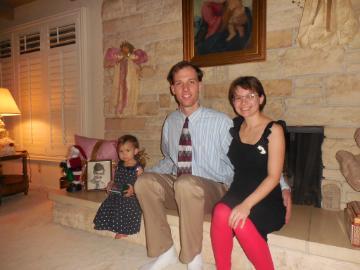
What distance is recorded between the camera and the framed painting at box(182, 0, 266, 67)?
229cm

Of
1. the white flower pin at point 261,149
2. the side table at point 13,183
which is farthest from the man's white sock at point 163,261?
the side table at point 13,183

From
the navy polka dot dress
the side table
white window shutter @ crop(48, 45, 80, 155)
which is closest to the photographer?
the navy polka dot dress

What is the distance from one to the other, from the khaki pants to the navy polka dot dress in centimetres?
28

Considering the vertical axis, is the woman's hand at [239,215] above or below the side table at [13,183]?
above

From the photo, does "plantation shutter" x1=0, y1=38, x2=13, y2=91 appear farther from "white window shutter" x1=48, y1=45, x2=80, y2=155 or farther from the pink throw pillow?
the pink throw pillow

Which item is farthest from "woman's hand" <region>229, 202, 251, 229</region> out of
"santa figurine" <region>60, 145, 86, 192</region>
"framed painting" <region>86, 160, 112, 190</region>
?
"santa figurine" <region>60, 145, 86, 192</region>

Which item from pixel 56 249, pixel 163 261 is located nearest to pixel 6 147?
pixel 56 249

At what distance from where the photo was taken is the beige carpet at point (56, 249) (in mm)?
1865

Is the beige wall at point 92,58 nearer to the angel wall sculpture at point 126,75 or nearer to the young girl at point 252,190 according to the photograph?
the angel wall sculpture at point 126,75

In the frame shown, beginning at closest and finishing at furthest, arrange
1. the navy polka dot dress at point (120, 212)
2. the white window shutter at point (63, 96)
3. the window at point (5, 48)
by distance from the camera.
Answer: the navy polka dot dress at point (120, 212), the white window shutter at point (63, 96), the window at point (5, 48)

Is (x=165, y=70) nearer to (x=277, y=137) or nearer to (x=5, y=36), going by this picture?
(x=277, y=137)

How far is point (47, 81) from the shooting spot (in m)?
3.75

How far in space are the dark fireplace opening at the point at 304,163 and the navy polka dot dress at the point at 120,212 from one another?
4.05 feet

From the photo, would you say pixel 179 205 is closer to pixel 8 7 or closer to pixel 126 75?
pixel 126 75
